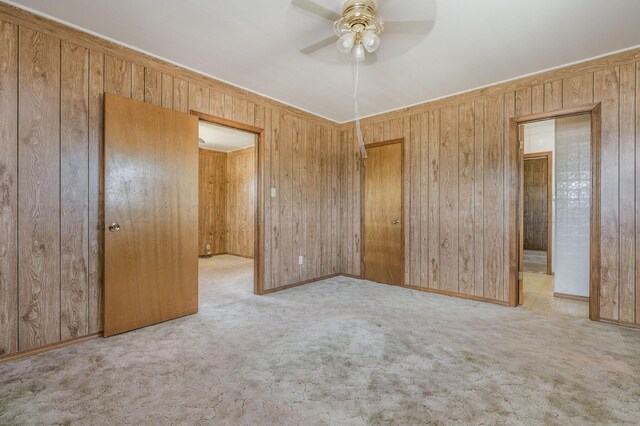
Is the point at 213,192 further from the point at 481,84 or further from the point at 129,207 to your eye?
the point at 481,84

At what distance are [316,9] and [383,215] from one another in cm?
299

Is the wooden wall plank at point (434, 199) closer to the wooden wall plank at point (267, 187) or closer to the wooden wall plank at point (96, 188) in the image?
the wooden wall plank at point (267, 187)

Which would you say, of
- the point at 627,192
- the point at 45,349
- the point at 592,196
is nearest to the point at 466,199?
the point at 592,196

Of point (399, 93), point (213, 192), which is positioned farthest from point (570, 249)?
point (213, 192)

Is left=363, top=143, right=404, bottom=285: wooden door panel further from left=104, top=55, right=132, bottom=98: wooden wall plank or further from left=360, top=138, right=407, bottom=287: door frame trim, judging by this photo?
left=104, top=55, right=132, bottom=98: wooden wall plank

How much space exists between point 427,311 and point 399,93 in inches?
103

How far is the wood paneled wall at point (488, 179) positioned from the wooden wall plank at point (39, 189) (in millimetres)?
3676

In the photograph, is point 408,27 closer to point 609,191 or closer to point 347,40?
point 347,40

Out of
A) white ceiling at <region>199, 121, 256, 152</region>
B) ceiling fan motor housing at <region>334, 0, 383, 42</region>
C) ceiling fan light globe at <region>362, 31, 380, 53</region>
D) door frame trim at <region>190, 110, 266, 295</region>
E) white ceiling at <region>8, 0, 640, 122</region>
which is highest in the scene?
white ceiling at <region>199, 121, 256, 152</region>

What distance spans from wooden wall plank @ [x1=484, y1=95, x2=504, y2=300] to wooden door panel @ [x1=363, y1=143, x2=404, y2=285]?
1100 mm

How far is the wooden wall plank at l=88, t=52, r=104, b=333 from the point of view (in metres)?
2.54

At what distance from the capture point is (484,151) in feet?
11.8

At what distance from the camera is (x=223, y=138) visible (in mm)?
6297

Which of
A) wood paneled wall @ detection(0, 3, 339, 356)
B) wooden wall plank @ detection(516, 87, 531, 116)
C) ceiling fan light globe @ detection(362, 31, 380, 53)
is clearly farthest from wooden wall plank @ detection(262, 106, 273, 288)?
wooden wall plank @ detection(516, 87, 531, 116)
